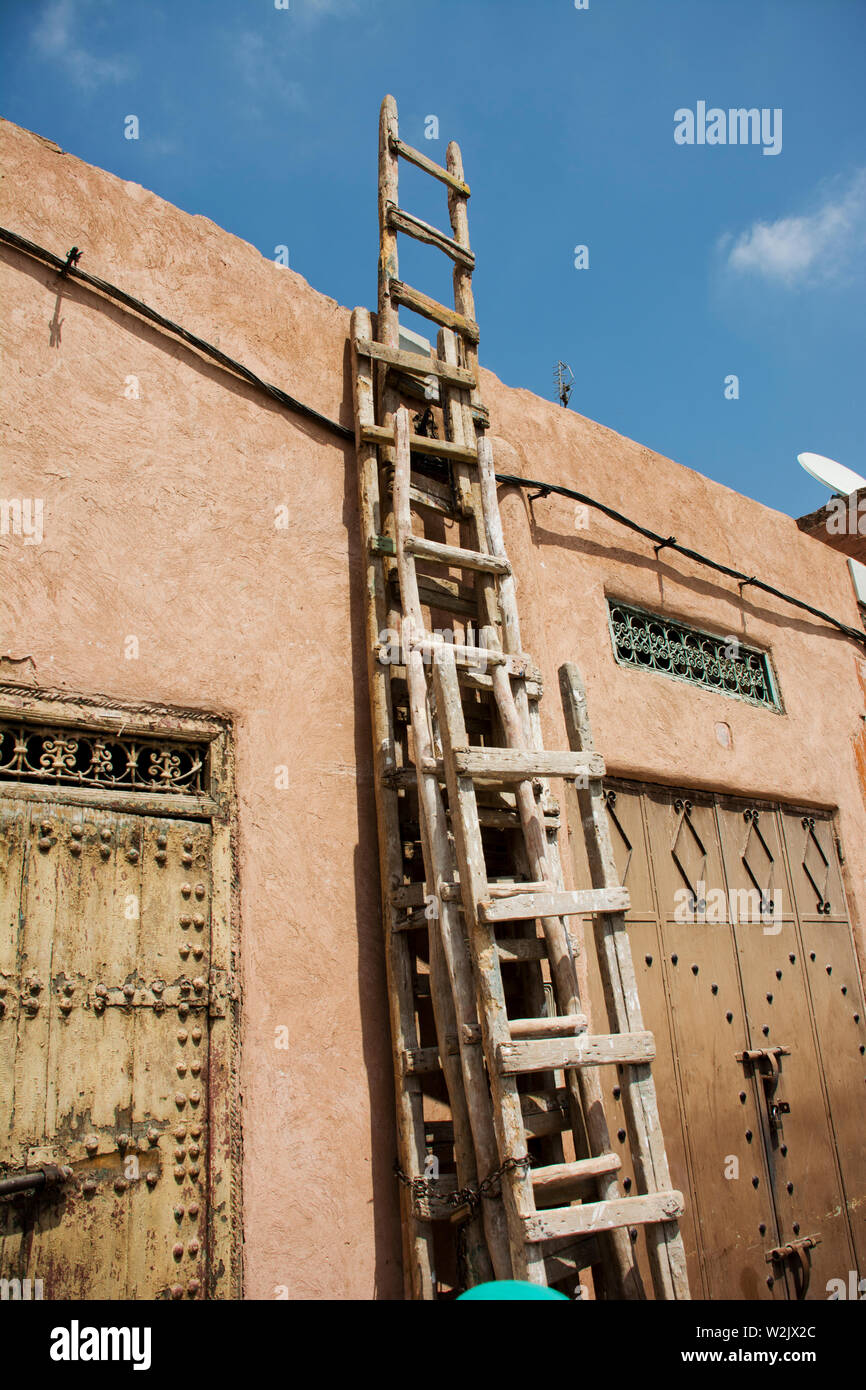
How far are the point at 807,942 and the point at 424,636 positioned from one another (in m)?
3.41

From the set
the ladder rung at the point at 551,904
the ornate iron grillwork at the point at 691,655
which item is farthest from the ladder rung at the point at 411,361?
the ladder rung at the point at 551,904

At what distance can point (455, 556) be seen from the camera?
3.81 m

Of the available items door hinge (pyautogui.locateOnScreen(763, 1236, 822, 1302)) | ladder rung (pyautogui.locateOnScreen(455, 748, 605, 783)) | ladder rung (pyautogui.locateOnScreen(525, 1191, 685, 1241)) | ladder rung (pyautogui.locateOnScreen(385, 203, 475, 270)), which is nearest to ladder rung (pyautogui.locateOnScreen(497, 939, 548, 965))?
ladder rung (pyautogui.locateOnScreen(455, 748, 605, 783))

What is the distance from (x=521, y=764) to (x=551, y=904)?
0.48 m

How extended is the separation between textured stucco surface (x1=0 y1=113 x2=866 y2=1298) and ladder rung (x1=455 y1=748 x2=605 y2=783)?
64 centimetres

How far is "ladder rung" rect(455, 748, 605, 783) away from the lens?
3094 millimetres

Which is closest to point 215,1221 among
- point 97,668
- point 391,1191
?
point 391,1191

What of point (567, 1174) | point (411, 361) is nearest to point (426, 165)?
point (411, 361)

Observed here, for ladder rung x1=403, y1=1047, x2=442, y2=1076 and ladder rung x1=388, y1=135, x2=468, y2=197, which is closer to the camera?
ladder rung x1=403, y1=1047, x2=442, y2=1076

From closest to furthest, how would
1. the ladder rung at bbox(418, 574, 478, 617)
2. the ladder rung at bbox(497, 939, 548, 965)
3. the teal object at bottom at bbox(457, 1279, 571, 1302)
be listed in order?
the teal object at bottom at bbox(457, 1279, 571, 1302) → the ladder rung at bbox(497, 939, 548, 965) → the ladder rung at bbox(418, 574, 478, 617)

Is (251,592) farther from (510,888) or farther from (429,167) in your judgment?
(429,167)

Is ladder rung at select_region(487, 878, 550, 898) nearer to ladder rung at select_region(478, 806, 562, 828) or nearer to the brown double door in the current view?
ladder rung at select_region(478, 806, 562, 828)

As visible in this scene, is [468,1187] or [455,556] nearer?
[468,1187]

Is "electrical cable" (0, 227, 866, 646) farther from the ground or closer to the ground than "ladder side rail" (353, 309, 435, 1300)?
farther from the ground
